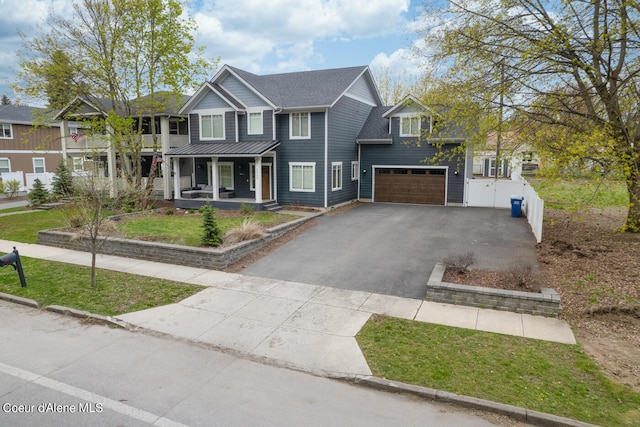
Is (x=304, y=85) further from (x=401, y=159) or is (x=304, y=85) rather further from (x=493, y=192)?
(x=493, y=192)

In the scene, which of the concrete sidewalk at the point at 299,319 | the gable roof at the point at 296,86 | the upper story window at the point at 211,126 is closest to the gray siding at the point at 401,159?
the gable roof at the point at 296,86

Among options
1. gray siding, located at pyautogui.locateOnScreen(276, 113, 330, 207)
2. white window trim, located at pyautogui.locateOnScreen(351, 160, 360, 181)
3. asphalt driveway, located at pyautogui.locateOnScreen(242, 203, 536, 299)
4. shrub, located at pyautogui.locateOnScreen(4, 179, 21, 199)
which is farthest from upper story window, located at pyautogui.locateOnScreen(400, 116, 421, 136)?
shrub, located at pyautogui.locateOnScreen(4, 179, 21, 199)

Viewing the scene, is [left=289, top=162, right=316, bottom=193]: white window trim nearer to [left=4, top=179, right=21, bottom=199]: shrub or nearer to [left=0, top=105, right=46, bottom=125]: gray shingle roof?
[left=4, top=179, right=21, bottom=199]: shrub

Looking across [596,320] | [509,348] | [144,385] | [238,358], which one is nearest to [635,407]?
[509,348]

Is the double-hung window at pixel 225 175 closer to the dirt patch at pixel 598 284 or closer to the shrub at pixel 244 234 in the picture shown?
the shrub at pixel 244 234

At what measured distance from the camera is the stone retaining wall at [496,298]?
8.77m

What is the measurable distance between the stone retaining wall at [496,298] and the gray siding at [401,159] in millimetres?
14439

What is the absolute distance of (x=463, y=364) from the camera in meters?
6.63

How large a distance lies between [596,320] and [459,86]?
8.41 m

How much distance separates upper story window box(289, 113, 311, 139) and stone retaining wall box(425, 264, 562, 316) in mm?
14171

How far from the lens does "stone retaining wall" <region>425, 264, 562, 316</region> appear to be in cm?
877

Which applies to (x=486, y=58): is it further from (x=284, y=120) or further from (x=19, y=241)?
(x=19, y=241)

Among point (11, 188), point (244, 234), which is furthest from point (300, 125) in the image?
point (11, 188)

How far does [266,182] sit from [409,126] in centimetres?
895
